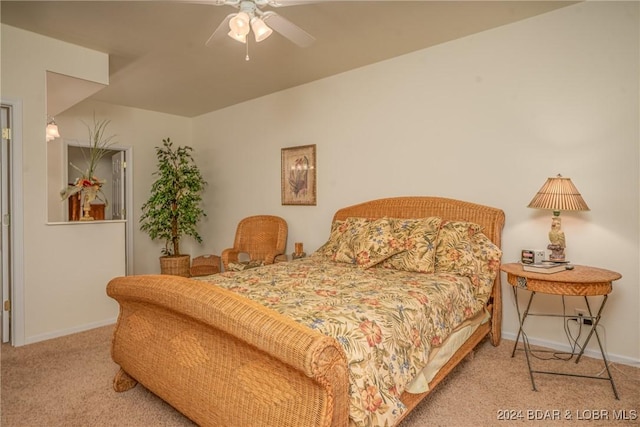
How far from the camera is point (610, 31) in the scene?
8.00 ft

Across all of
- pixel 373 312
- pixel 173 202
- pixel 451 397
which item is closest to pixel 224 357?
pixel 373 312

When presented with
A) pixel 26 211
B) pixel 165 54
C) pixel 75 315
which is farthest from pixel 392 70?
pixel 75 315

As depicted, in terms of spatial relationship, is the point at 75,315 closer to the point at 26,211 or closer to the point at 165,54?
the point at 26,211

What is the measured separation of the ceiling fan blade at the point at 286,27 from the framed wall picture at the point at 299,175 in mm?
1930

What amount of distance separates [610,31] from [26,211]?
4.75 metres

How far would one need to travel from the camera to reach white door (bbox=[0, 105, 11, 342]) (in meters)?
2.91

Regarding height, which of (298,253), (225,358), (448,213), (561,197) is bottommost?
(225,358)

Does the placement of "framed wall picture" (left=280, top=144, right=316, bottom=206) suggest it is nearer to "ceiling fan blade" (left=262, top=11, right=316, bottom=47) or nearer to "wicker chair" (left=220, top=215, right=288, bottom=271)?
"wicker chair" (left=220, top=215, right=288, bottom=271)

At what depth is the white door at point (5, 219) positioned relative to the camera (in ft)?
9.56

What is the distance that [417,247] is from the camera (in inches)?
105

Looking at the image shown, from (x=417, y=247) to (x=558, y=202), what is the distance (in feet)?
3.23

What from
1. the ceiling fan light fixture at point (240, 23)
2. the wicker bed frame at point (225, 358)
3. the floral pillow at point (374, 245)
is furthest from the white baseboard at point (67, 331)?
the ceiling fan light fixture at point (240, 23)

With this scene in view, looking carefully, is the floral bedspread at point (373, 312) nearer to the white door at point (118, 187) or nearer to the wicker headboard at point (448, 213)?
the wicker headboard at point (448, 213)

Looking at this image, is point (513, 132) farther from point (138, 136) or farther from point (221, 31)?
point (138, 136)
